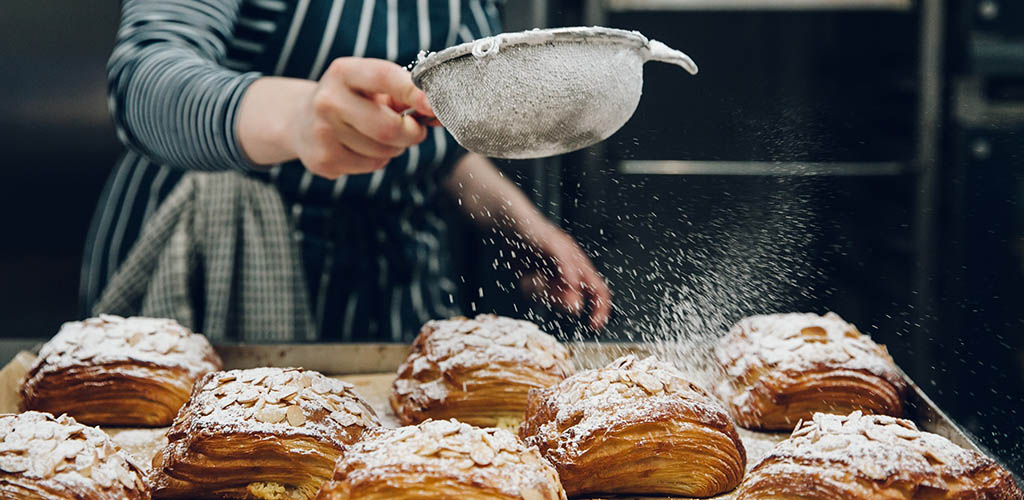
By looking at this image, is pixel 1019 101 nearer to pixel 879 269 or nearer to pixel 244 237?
pixel 879 269

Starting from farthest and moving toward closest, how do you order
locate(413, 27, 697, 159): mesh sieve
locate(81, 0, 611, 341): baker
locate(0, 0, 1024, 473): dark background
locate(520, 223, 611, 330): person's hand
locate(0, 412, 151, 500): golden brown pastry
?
1. locate(0, 0, 1024, 473): dark background
2. locate(520, 223, 611, 330): person's hand
3. locate(81, 0, 611, 341): baker
4. locate(413, 27, 697, 159): mesh sieve
5. locate(0, 412, 151, 500): golden brown pastry

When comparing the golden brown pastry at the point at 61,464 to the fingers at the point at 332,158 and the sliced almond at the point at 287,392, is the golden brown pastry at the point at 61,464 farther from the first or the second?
the fingers at the point at 332,158

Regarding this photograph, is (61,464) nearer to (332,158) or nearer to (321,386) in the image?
(321,386)

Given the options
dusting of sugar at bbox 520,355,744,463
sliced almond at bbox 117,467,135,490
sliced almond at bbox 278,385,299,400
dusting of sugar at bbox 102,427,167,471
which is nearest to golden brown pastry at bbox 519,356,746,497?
dusting of sugar at bbox 520,355,744,463

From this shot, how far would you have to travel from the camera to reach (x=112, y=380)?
6.56 feet

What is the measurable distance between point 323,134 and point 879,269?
113 inches

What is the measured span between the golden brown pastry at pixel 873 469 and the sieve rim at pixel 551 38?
66 centimetres

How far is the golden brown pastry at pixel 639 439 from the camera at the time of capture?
160 centimetres

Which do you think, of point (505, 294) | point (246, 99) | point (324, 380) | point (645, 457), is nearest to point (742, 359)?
point (645, 457)

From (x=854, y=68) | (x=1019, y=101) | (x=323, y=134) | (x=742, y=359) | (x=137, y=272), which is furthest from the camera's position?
(x=854, y=68)

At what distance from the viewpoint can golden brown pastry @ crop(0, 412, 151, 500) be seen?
1.33m

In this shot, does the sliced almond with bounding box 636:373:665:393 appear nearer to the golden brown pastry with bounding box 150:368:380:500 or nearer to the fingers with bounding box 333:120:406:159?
the golden brown pastry with bounding box 150:368:380:500

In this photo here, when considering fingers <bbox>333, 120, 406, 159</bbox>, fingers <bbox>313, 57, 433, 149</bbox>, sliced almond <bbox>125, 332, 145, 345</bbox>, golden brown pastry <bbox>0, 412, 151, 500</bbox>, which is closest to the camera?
golden brown pastry <bbox>0, 412, 151, 500</bbox>

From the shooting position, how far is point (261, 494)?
63.4 inches
